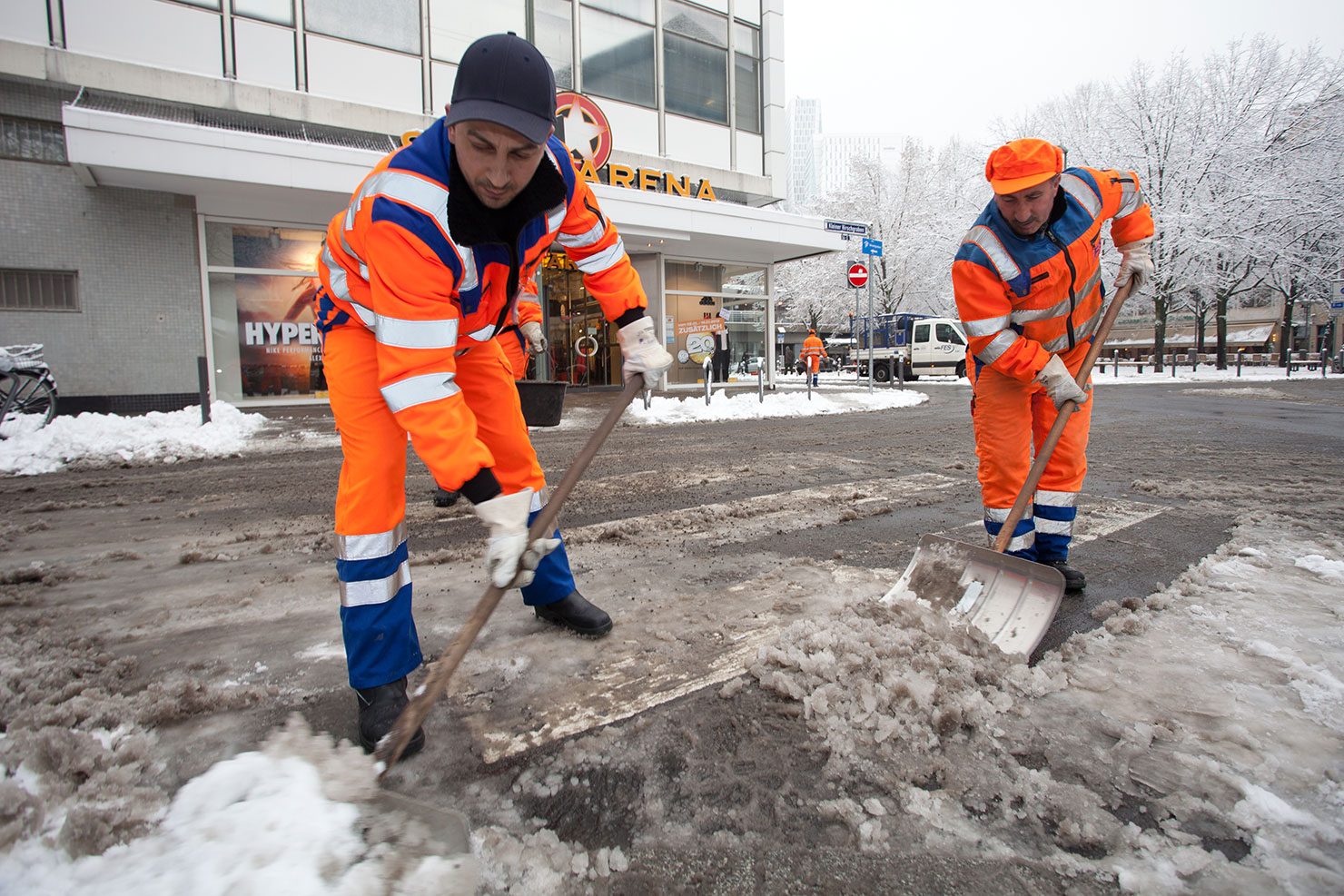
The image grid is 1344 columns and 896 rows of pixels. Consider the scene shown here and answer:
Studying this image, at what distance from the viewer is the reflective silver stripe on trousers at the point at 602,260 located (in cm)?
247

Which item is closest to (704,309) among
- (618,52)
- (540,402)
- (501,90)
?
(618,52)

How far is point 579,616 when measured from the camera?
2.45m

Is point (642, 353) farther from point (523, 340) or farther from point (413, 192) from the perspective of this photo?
point (523, 340)

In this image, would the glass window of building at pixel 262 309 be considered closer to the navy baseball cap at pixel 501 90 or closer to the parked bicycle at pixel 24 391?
the parked bicycle at pixel 24 391

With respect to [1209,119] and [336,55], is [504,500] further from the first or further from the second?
[1209,119]

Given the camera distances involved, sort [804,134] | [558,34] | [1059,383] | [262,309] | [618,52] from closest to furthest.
Answer: 1. [1059,383]
2. [262,309]
3. [558,34]
4. [618,52]
5. [804,134]

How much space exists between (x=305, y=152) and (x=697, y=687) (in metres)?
12.0

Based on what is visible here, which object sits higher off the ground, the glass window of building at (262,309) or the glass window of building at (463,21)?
the glass window of building at (463,21)

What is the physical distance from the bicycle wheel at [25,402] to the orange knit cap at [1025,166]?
9.26 m

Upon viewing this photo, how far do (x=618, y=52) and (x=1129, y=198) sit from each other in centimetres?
1545

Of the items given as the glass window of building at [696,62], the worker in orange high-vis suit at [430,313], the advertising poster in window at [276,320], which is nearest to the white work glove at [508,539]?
the worker in orange high-vis suit at [430,313]

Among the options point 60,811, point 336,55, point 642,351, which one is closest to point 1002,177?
point 642,351

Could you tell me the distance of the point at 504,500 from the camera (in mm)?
1787

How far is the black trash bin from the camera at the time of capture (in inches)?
199
